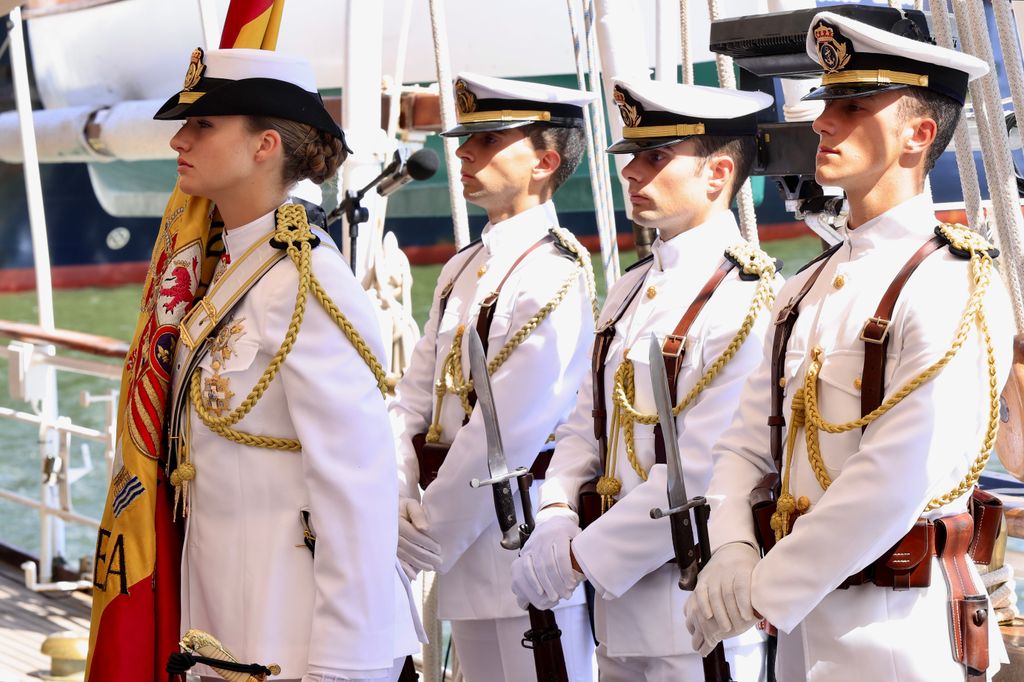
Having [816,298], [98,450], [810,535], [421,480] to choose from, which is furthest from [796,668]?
[98,450]

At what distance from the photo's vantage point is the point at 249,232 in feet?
6.77

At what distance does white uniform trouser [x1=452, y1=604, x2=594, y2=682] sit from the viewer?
2.63 meters

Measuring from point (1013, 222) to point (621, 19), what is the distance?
1043mm

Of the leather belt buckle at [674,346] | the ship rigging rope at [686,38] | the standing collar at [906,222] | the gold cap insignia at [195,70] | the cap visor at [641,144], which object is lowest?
the leather belt buckle at [674,346]

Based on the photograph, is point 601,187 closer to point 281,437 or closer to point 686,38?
point 686,38

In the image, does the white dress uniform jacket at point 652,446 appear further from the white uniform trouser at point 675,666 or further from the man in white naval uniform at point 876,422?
the man in white naval uniform at point 876,422

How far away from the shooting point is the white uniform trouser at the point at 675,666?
2285mm

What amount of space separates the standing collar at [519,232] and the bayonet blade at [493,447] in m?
0.58

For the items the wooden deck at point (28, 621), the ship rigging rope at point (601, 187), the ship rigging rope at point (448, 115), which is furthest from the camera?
the wooden deck at point (28, 621)

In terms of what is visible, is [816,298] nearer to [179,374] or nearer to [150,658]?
[179,374]

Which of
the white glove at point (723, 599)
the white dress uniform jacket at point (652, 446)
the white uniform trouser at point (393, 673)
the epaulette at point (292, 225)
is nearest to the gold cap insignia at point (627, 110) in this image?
the white dress uniform jacket at point (652, 446)

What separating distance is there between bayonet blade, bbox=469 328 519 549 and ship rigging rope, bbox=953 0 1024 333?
0.90 m

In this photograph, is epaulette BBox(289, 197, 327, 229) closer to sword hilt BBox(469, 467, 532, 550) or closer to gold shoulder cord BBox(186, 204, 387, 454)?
gold shoulder cord BBox(186, 204, 387, 454)

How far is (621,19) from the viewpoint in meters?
3.14
